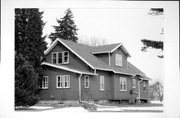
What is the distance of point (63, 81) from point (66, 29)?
1.48 m

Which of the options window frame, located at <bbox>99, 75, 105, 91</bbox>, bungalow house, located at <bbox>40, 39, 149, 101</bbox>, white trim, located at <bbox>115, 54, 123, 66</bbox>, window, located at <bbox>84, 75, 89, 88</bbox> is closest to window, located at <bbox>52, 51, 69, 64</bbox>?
bungalow house, located at <bbox>40, 39, 149, 101</bbox>

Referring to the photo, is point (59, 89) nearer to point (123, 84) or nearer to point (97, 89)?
point (97, 89)

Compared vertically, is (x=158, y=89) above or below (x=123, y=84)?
below

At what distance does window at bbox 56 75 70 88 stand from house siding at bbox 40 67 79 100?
9cm

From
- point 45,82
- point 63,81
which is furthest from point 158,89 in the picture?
point 45,82

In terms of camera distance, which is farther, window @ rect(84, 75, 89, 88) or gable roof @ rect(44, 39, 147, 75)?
gable roof @ rect(44, 39, 147, 75)

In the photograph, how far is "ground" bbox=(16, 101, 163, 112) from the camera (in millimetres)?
9906

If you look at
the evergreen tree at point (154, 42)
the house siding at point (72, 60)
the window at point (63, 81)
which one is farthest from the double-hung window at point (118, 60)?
the window at point (63, 81)

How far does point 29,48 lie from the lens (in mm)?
10148

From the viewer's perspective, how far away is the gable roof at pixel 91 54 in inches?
406

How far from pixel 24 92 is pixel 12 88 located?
1.13 ft

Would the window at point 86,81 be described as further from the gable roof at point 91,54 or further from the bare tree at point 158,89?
the bare tree at point 158,89

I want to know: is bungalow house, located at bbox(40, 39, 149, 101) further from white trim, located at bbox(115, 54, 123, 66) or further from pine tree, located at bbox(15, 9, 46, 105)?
pine tree, located at bbox(15, 9, 46, 105)

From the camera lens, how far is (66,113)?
9.82 meters
